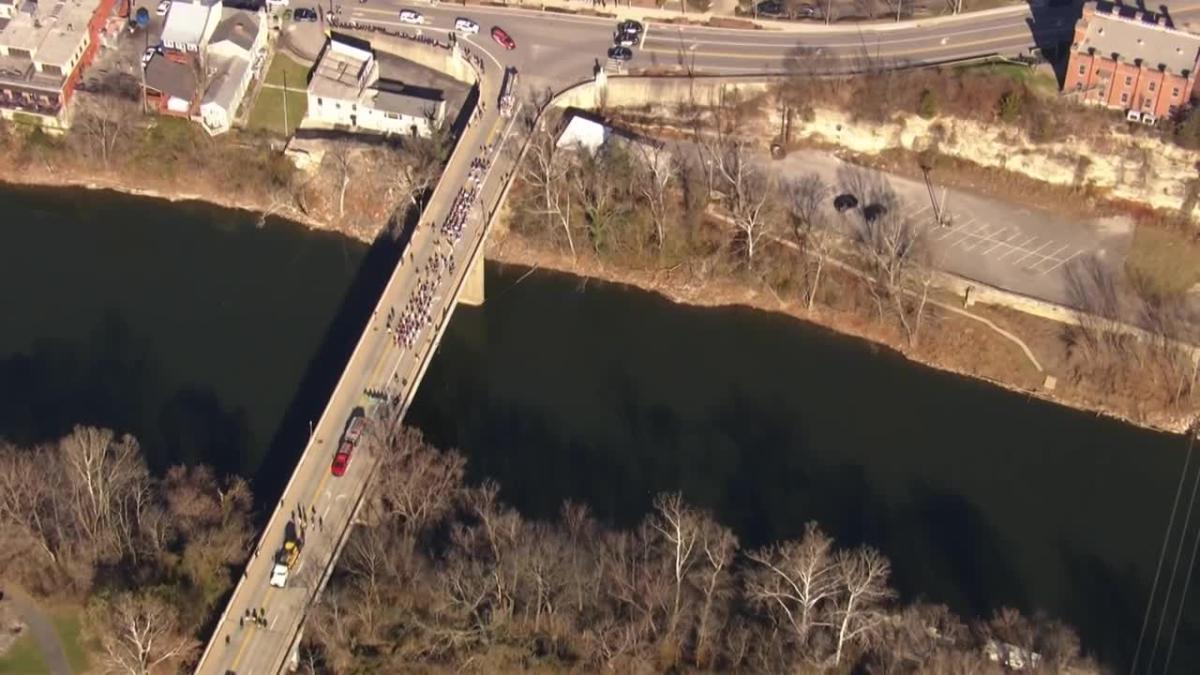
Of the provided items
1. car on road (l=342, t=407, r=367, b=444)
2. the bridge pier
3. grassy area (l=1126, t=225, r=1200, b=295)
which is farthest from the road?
grassy area (l=1126, t=225, r=1200, b=295)

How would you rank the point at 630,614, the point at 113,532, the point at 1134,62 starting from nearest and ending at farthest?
1. the point at 630,614
2. the point at 113,532
3. the point at 1134,62

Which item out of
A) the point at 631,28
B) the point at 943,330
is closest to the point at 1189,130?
the point at 943,330

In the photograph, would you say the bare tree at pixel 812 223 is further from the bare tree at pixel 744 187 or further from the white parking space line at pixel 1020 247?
the white parking space line at pixel 1020 247

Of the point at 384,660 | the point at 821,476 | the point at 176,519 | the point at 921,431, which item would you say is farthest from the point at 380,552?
the point at 921,431

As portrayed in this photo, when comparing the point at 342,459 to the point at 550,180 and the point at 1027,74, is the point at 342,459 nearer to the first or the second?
the point at 550,180

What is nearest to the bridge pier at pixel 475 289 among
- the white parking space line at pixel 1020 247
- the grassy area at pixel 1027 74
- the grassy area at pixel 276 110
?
the grassy area at pixel 276 110

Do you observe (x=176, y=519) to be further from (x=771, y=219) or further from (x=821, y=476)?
(x=771, y=219)
